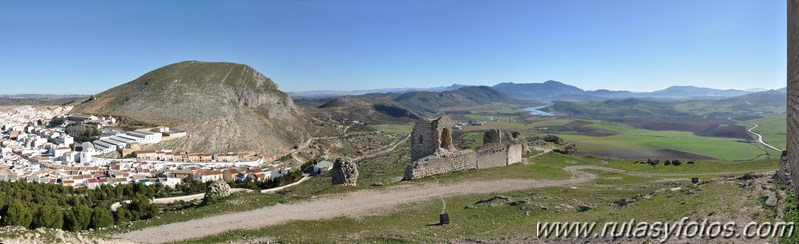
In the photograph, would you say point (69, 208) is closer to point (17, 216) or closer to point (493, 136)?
point (17, 216)

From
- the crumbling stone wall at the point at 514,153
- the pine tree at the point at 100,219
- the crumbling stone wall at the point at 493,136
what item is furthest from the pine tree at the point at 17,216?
the crumbling stone wall at the point at 493,136

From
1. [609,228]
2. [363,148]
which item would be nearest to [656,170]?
[609,228]

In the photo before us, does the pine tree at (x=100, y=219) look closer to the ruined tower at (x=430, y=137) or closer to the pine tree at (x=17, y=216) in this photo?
the pine tree at (x=17, y=216)

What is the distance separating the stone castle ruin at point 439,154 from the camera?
2831 centimetres

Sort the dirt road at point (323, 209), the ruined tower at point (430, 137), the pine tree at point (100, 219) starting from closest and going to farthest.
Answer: the dirt road at point (323, 209) < the pine tree at point (100, 219) < the ruined tower at point (430, 137)

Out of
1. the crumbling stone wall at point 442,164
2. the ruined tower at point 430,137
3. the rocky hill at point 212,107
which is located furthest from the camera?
the rocky hill at point 212,107

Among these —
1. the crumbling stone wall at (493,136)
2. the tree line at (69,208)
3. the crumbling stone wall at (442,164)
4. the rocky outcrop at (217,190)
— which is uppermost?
the crumbling stone wall at (493,136)

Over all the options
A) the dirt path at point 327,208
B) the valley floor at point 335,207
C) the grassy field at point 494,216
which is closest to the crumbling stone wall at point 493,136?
the valley floor at point 335,207

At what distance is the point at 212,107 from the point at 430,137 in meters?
103

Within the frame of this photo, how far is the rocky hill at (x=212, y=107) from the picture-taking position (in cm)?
10538

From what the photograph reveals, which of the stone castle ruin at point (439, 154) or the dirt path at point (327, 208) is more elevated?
the stone castle ruin at point (439, 154)

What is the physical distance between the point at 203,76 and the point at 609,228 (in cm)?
14764

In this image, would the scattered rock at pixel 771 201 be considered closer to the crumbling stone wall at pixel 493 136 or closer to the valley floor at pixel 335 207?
the valley floor at pixel 335 207

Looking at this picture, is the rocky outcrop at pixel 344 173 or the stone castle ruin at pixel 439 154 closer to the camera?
the rocky outcrop at pixel 344 173
